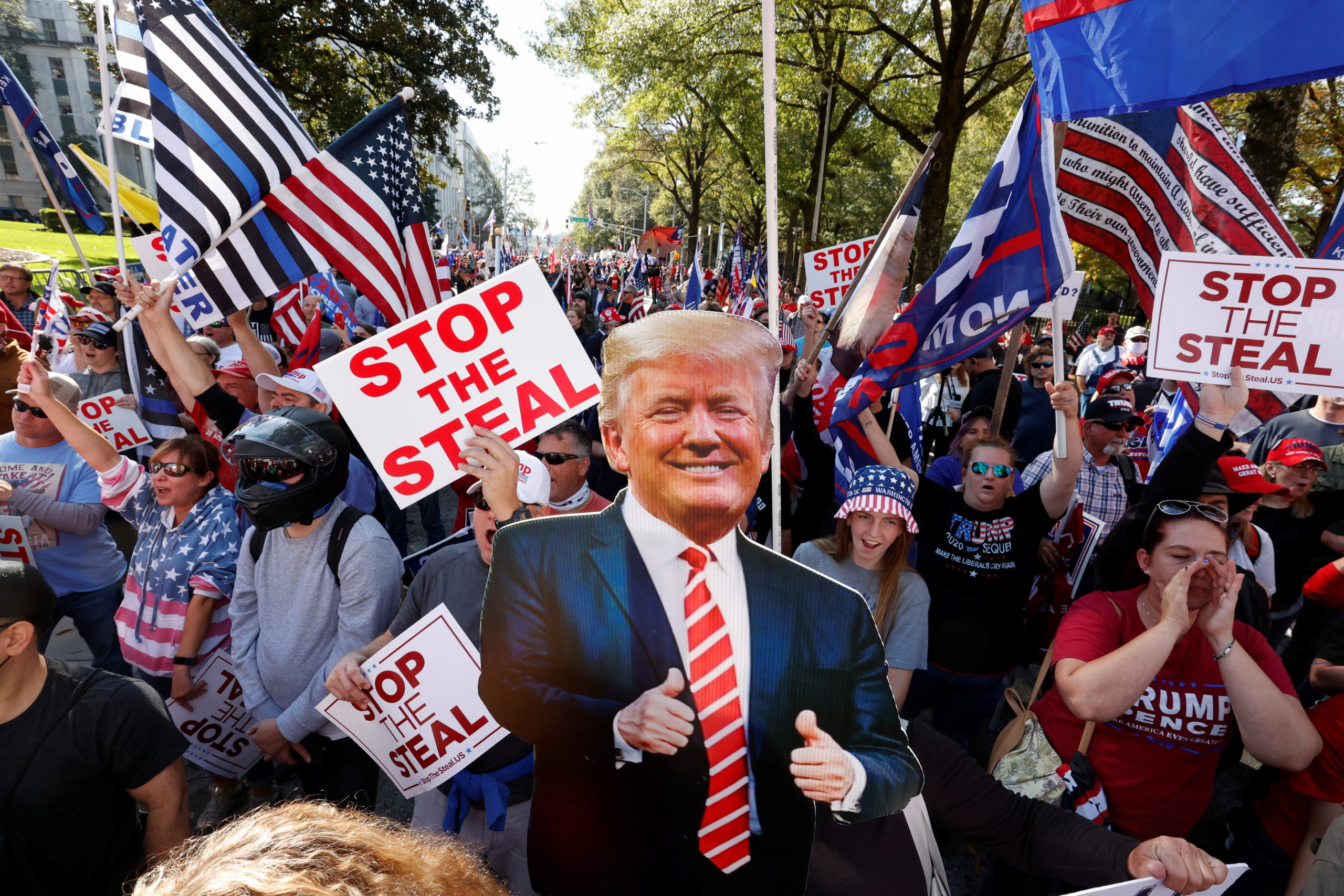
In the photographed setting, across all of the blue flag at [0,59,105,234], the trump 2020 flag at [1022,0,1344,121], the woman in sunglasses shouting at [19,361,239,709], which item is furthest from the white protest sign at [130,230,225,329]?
the trump 2020 flag at [1022,0,1344,121]

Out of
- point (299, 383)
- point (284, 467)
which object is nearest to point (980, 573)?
point (284, 467)

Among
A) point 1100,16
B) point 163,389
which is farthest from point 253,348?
point 1100,16

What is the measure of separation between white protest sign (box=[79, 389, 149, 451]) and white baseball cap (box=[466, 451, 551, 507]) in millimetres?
3500

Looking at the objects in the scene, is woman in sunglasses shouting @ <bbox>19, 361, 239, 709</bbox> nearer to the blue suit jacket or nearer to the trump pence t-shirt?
the blue suit jacket

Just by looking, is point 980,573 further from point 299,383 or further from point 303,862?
point 299,383

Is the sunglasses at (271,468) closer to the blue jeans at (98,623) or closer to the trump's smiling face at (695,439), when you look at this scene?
the trump's smiling face at (695,439)

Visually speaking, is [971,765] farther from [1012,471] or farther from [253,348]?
[253,348]

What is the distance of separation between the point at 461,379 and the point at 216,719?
2210 mm

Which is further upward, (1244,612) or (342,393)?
(342,393)

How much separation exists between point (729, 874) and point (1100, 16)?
3018mm

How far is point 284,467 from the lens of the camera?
96.3 inches

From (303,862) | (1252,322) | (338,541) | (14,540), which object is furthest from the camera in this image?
(14,540)

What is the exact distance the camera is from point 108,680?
1999 mm

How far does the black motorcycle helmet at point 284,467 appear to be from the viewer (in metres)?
2.43
